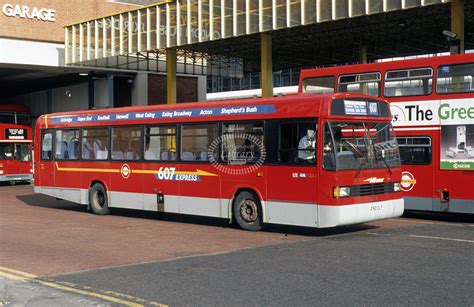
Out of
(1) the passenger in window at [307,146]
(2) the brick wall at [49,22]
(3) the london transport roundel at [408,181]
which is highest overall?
(2) the brick wall at [49,22]

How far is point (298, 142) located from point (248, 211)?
207 cm

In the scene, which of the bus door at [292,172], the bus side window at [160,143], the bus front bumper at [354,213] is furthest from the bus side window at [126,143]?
the bus front bumper at [354,213]

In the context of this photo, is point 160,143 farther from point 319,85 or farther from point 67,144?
point 319,85

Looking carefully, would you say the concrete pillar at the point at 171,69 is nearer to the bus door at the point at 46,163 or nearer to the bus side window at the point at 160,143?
the bus door at the point at 46,163

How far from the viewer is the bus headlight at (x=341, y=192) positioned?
11805 mm

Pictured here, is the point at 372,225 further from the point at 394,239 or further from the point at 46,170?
the point at 46,170

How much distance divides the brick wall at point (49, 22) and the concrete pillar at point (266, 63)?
1281 cm

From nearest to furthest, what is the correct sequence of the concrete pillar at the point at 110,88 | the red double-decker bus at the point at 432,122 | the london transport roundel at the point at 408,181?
the red double-decker bus at the point at 432,122 → the london transport roundel at the point at 408,181 → the concrete pillar at the point at 110,88

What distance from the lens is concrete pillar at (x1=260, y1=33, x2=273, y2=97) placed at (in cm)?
2600

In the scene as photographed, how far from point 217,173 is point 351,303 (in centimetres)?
752

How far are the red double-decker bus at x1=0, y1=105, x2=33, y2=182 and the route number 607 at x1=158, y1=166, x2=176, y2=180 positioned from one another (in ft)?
61.5

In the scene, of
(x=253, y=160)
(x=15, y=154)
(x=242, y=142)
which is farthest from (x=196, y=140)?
(x=15, y=154)

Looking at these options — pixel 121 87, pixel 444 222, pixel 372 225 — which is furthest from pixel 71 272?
pixel 121 87

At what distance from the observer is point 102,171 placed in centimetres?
1720
